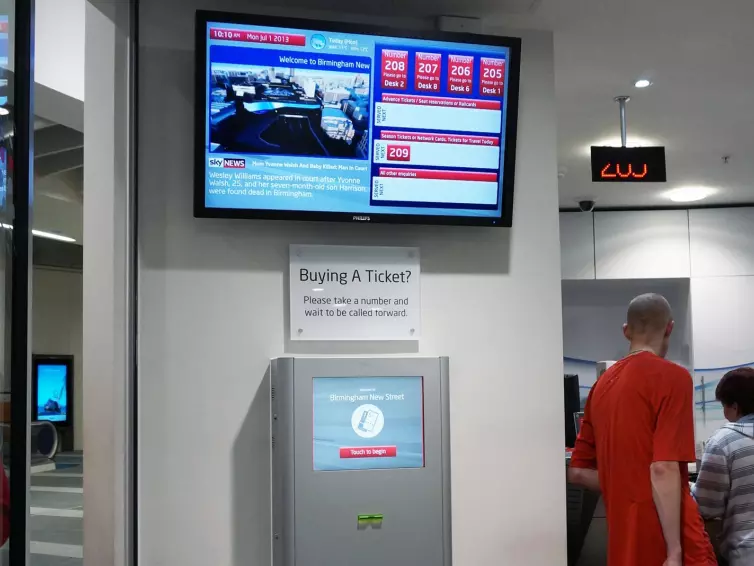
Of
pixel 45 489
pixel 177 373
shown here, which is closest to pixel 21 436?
pixel 177 373

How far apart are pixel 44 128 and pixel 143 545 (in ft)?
14.3

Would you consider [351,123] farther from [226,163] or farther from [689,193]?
[689,193]

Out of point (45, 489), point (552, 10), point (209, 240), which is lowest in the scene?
point (45, 489)

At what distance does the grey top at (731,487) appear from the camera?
3193 millimetres

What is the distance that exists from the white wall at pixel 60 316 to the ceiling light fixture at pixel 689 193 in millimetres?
9859

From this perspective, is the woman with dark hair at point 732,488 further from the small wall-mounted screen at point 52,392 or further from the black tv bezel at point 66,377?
→ the small wall-mounted screen at point 52,392

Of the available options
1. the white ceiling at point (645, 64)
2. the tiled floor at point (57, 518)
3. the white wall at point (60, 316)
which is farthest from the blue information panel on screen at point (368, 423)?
the white wall at point (60, 316)

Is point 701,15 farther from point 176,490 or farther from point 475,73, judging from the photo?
point 176,490

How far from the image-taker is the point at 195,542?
2.65 metres

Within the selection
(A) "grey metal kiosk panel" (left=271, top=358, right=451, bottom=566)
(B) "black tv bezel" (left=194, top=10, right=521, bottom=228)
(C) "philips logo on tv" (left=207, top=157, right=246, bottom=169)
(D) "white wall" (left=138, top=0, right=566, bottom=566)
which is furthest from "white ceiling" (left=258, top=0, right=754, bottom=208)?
(A) "grey metal kiosk panel" (left=271, top=358, right=451, bottom=566)

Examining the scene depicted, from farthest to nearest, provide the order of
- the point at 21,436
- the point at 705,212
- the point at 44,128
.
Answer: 1. the point at 705,212
2. the point at 44,128
3. the point at 21,436

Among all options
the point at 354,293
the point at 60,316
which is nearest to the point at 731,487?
the point at 354,293

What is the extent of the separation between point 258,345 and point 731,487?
208 cm

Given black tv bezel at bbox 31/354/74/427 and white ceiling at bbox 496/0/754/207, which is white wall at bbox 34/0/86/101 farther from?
black tv bezel at bbox 31/354/74/427
